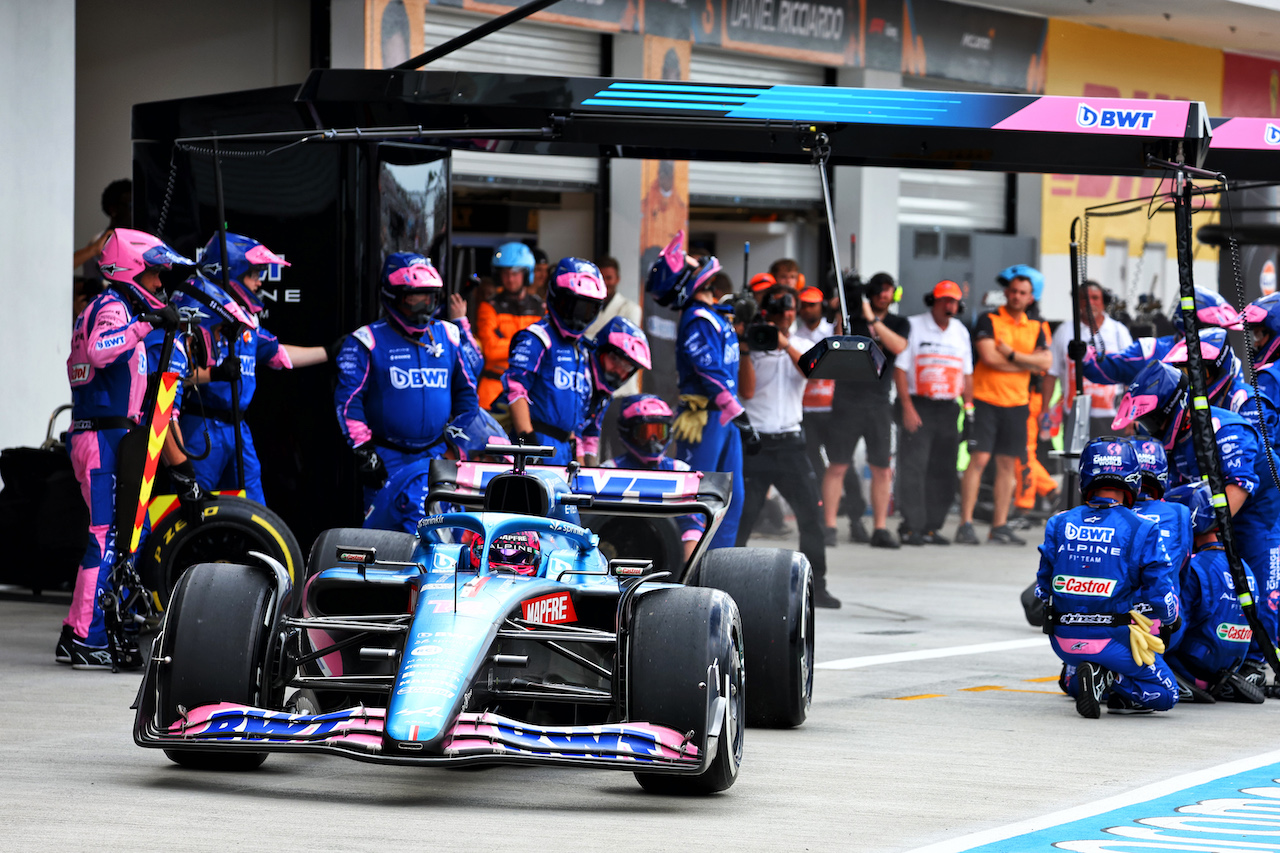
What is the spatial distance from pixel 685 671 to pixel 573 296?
4521 mm

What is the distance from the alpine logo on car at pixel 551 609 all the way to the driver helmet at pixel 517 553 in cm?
15

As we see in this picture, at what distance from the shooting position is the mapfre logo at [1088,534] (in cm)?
861

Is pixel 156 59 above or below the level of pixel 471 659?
above

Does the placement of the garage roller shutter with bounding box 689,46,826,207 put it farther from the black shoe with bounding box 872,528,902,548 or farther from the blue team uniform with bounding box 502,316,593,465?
the blue team uniform with bounding box 502,316,593,465

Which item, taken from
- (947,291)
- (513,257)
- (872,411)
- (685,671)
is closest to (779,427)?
(513,257)

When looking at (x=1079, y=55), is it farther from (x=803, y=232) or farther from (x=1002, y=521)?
(x=1002, y=521)

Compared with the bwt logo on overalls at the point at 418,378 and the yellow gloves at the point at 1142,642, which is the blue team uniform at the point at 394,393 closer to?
the bwt logo on overalls at the point at 418,378

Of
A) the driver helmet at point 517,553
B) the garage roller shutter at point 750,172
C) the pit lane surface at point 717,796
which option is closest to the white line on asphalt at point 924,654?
the pit lane surface at point 717,796

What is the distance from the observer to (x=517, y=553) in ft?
22.5

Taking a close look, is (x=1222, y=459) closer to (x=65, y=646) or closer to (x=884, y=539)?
(x=65, y=646)

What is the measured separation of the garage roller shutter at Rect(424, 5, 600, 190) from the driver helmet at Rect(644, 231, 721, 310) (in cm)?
359

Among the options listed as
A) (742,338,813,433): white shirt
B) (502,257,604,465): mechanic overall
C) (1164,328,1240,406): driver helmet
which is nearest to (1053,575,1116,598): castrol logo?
(1164,328,1240,406): driver helmet

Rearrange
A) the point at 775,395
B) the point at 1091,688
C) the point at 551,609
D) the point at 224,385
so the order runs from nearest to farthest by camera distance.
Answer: the point at 551,609 → the point at 1091,688 → the point at 224,385 → the point at 775,395

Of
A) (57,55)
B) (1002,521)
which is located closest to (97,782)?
(57,55)
